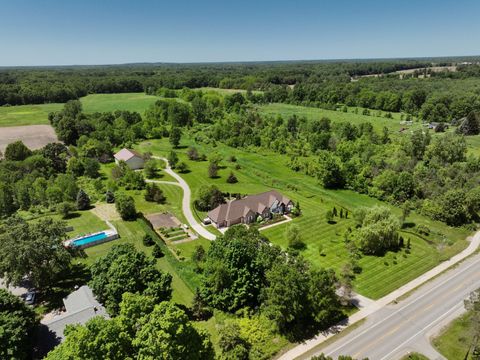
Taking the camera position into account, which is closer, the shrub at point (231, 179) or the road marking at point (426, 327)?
the road marking at point (426, 327)

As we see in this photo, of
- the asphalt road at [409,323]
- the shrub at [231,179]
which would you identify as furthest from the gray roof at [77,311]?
the shrub at [231,179]

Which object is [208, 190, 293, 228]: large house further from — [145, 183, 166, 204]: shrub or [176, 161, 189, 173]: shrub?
[176, 161, 189, 173]: shrub

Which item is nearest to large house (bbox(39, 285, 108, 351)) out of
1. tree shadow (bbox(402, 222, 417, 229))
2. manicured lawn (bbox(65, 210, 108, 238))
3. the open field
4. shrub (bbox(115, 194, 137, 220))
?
manicured lawn (bbox(65, 210, 108, 238))

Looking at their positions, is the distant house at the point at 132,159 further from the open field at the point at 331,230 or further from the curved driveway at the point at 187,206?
the open field at the point at 331,230

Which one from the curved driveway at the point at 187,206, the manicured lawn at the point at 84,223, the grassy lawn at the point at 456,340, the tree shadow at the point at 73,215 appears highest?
the manicured lawn at the point at 84,223

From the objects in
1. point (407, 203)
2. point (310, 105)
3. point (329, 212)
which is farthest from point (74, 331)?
point (310, 105)

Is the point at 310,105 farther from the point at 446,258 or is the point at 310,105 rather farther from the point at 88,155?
the point at 446,258

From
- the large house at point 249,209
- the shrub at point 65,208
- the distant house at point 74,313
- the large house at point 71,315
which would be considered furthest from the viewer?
the shrub at point 65,208
